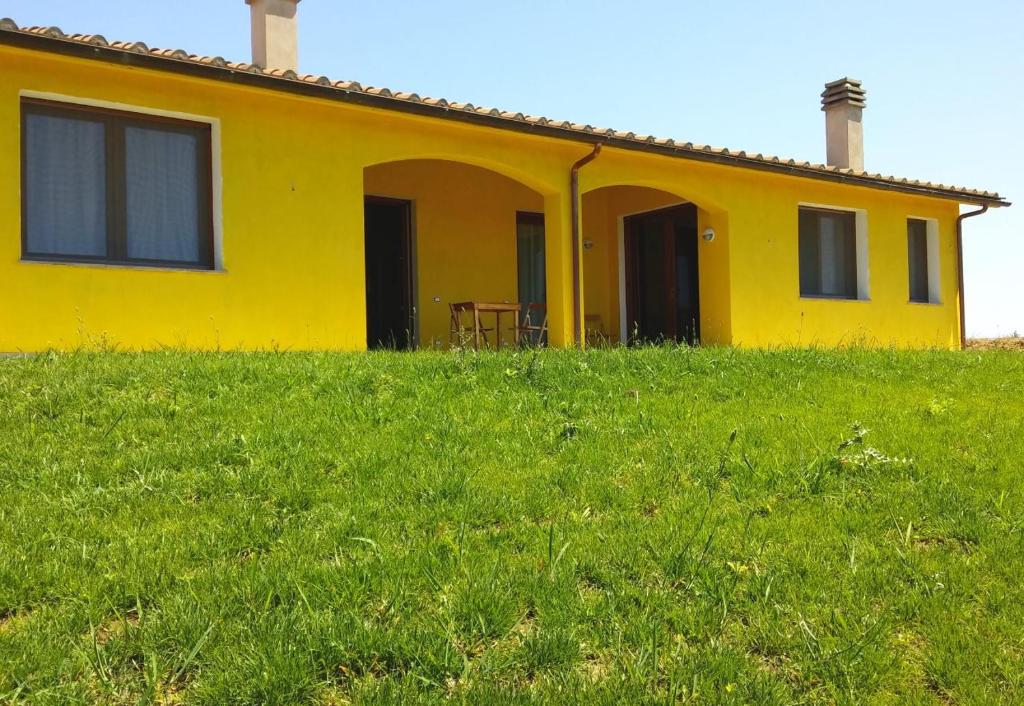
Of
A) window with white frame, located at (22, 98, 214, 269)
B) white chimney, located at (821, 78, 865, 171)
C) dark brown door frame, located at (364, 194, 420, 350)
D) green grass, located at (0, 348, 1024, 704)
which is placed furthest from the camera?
white chimney, located at (821, 78, 865, 171)

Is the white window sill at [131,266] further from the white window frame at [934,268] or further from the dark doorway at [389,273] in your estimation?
the white window frame at [934,268]

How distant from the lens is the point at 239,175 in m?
8.90

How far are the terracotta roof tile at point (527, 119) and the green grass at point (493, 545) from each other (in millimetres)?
3255

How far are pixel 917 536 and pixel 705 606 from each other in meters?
1.30

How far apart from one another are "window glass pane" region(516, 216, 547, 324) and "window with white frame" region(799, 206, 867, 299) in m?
4.01

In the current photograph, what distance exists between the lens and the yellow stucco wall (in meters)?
8.02

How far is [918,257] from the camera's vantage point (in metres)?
15.6

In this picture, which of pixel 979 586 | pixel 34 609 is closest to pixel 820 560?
pixel 979 586

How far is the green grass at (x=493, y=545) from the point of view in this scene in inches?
114

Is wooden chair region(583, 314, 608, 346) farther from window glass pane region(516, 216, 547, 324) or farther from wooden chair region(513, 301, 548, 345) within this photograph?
window glass pane region(516, 216, 547, 324)

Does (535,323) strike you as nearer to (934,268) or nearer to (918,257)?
(918,257)

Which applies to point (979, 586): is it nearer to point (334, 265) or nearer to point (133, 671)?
point (133, 671)

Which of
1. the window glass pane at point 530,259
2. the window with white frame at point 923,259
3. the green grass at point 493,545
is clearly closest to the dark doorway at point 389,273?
the window glass pane at point 530,259

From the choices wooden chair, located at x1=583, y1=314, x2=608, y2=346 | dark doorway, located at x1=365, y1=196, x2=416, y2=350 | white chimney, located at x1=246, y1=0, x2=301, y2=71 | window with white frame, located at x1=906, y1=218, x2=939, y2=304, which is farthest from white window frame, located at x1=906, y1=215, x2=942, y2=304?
white chimney, located at x1=246, y1=0, x2=301, y2=71
